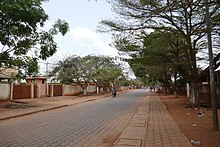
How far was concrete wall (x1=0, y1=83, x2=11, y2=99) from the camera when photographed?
84.3 ft

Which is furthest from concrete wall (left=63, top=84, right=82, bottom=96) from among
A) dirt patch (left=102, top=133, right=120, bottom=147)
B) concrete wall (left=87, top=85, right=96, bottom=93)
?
Result: dirt patch (left=102, top=133, right=120, bottom=147)

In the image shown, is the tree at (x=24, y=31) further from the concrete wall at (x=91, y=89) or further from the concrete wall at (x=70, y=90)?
the concrete wall at (x=91, y=89)

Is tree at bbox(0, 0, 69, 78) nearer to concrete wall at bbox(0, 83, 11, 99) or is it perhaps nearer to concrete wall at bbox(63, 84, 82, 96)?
concrete wall at bbox(0, 83, 11, 99)

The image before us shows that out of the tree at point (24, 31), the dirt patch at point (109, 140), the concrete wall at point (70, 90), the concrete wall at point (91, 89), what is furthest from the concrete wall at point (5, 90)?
the concrete wall at point (91, 89)

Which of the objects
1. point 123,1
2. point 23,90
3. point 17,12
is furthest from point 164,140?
point 23,90

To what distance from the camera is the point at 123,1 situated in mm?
13656

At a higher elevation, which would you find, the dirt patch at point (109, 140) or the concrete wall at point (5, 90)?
the concrete wall at point (5, 90)

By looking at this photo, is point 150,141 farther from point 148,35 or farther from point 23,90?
point 23,90

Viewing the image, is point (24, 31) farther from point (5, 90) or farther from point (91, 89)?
point (91, 89)

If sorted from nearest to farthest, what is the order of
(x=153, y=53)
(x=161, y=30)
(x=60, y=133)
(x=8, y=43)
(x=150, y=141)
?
1. (x=150, y=141)
2. (x=60, y=133)
3. (x=161, y=30)
4. (x=153, y=53)
5. (x=8, y=43)

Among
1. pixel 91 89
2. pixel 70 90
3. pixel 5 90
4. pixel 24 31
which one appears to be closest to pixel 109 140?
pixel 24 31

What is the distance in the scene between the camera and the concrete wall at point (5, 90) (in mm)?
25703

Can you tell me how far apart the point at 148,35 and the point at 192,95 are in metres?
5.14

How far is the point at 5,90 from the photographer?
86.9 ft
